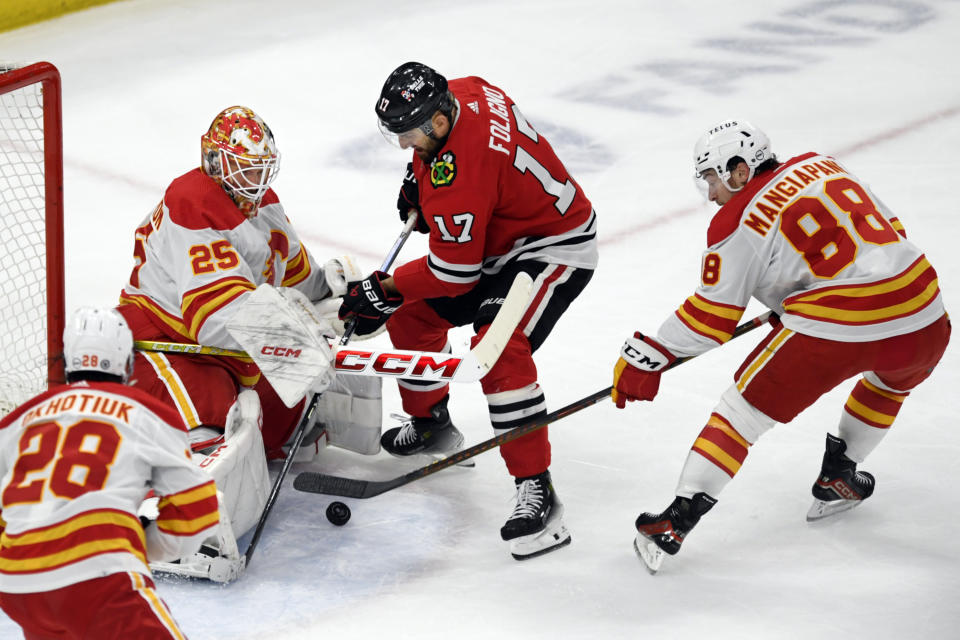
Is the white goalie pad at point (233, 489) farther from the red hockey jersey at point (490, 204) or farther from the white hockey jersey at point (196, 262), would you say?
the red hockey jersey at point (490, 204)

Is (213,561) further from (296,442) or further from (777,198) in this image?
(777,198)

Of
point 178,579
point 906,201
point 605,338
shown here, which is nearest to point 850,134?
point 906,201

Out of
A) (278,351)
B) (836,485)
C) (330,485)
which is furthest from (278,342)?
(836,485)

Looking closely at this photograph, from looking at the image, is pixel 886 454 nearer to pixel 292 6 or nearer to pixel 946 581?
pixel 946 581

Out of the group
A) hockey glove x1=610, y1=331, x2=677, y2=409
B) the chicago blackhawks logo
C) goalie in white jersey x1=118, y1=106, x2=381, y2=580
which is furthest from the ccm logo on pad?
hockey glove x1=610, y1=331, x2=677, y2=409

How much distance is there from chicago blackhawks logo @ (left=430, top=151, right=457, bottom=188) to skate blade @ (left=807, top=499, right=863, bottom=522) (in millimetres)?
1176

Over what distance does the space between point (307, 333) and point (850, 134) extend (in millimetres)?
3285

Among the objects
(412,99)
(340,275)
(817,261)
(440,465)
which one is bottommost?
(440,465)

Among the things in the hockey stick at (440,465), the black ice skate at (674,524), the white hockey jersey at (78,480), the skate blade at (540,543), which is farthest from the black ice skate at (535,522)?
the white hockey jersey at (78,480)

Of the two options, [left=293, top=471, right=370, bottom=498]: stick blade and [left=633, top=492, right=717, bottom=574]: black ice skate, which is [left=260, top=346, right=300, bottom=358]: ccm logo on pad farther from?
[left=633, top=492, right=717, bottom=574]: black ice skate

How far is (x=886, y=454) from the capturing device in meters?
3.23

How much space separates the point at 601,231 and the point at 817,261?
205 centimetres

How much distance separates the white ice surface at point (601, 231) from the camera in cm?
263

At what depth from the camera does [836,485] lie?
2.93m
